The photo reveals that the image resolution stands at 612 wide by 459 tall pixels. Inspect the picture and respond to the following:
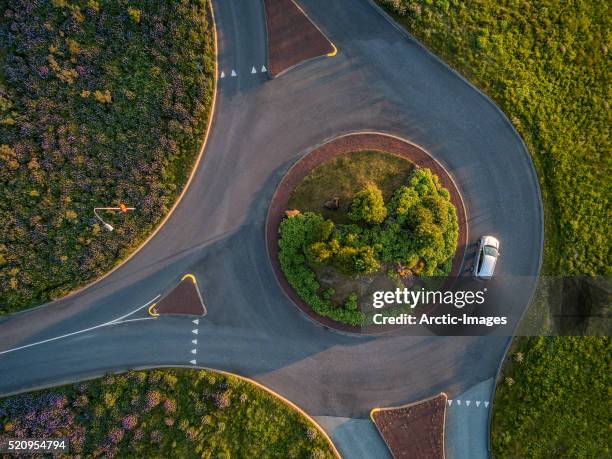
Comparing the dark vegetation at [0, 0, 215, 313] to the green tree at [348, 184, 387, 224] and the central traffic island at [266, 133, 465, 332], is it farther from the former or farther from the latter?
the green tree at [348, 184, 387, 224]

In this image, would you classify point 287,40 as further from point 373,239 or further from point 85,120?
point 373,239

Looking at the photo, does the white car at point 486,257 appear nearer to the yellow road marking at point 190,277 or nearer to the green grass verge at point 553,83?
the green grass verge at point 553,83

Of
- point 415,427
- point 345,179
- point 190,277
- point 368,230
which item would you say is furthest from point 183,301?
point 415,427

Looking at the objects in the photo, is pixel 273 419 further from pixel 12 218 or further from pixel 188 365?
pixel 12 218

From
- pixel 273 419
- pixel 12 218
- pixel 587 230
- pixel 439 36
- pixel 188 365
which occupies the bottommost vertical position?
pixel 273 419

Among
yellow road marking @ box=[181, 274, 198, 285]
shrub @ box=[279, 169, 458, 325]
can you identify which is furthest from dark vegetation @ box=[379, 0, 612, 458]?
yellow road marking @ box=[181, 274, 198, 285]

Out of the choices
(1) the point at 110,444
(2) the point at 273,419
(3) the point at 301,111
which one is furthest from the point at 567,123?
(1) the point at 110,444
